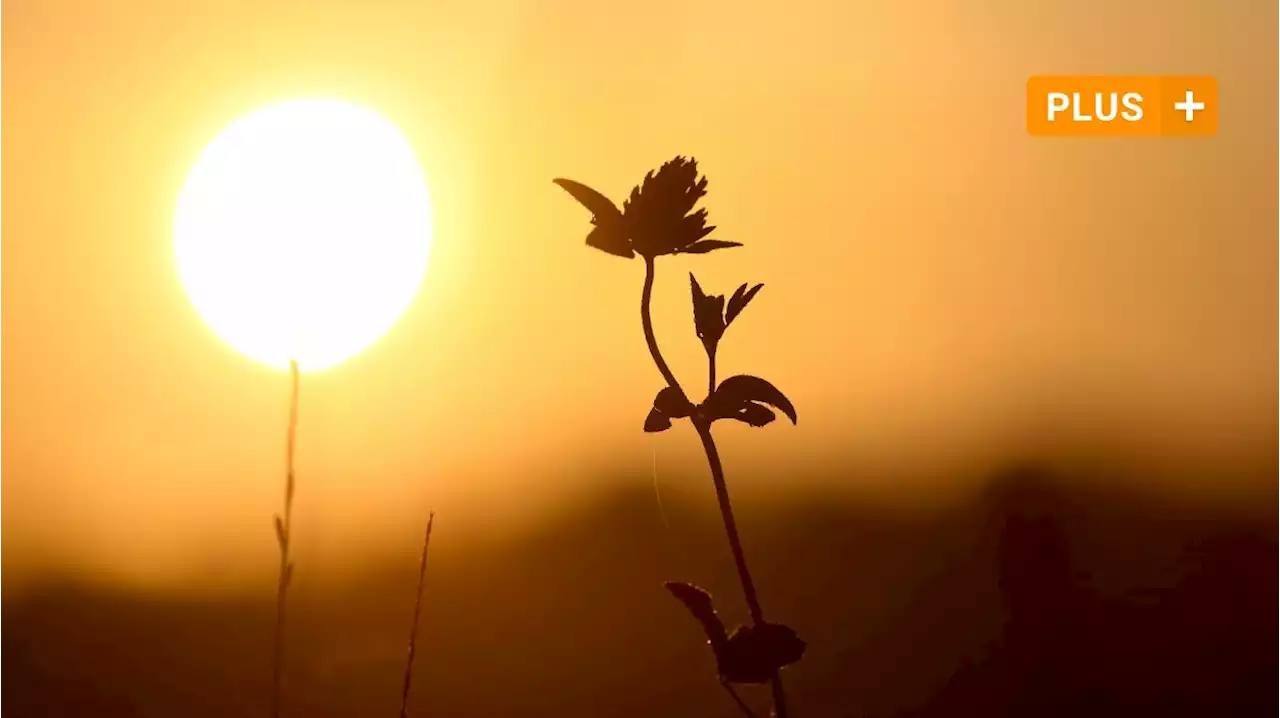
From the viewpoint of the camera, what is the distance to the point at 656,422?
77 cm

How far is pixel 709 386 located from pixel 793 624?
1078 millimetres

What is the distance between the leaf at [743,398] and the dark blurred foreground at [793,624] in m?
0.79

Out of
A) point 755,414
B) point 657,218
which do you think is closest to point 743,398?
point 755,414

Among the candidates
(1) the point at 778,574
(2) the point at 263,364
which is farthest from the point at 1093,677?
(2) the point at 263,364

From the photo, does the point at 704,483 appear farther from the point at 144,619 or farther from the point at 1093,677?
the point at 144,619

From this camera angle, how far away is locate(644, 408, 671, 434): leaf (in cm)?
77

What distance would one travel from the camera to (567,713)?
5.54 feet

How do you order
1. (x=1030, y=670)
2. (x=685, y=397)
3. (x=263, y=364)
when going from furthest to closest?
(x=263, y=364), (x=1030, y=670), (x=685, y=397)

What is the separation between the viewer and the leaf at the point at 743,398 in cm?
76

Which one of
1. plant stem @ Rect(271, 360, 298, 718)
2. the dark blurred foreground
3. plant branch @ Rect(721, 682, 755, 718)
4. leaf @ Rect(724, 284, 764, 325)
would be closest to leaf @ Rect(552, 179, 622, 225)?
leaf @ Rect(724, 284, 764, 325)

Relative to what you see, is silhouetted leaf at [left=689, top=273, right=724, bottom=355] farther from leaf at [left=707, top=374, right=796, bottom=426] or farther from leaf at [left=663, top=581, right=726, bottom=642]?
leaf at [left=663, top=581, right=726, bottom=642]

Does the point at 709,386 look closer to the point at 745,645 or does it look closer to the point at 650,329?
the point at 650,329

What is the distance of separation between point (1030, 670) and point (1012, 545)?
0.24m

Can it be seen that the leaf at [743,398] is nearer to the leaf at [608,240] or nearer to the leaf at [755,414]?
the leaf at [755,414]
